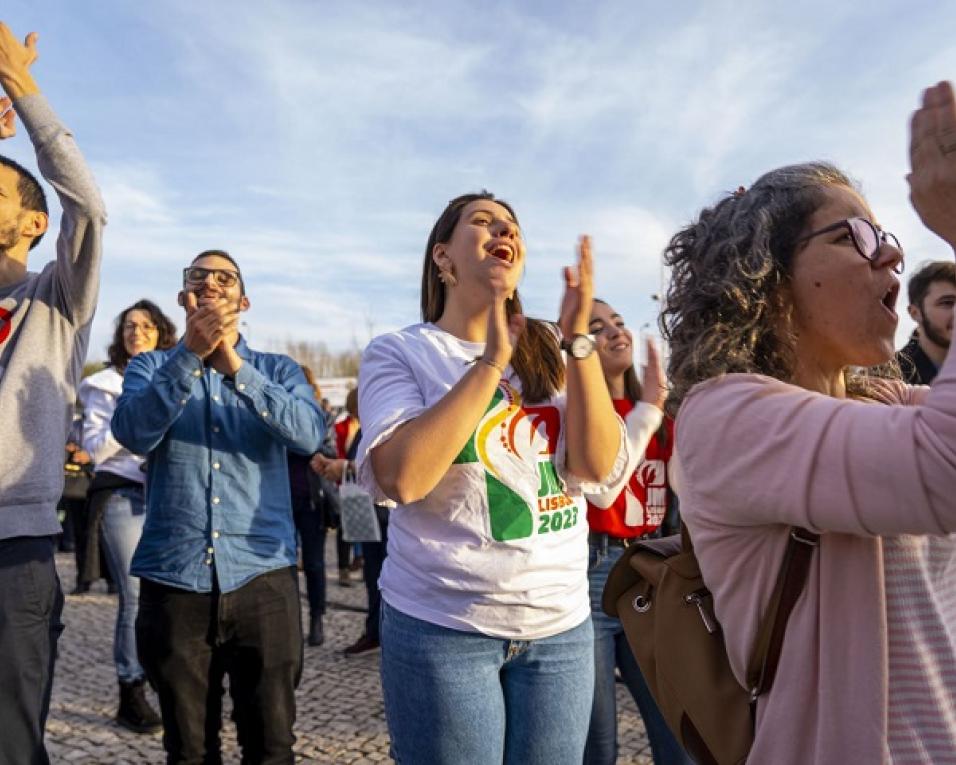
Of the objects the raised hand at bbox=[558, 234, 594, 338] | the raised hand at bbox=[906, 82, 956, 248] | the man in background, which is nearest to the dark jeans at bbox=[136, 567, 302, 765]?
the raised hand at bbox=[558, 234, 594, 338]

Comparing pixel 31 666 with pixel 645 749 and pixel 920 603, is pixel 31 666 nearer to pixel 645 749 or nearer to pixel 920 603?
pixel 920 603

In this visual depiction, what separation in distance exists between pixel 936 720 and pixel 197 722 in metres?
2.51

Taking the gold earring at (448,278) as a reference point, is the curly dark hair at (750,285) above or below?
below

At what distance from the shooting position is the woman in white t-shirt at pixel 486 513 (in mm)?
1863

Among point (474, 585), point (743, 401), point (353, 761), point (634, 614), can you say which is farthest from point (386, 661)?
point (353, 761)

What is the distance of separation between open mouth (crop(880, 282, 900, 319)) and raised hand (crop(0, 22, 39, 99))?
2386mm

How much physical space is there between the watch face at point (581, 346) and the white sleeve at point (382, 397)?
0.42 metres

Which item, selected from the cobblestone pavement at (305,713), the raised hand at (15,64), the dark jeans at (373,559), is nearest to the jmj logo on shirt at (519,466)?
the raised hand at (15,64)

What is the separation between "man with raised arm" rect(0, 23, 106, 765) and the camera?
2205 millimetres

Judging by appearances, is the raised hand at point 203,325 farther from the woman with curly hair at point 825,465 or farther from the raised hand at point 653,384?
the woman with curly hair at point 825,465

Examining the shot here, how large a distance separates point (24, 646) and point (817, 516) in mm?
2122

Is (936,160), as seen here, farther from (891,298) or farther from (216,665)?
(216,665)

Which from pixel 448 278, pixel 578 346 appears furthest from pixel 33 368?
pixel 578 346

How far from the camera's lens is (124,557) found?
4.43 metres
